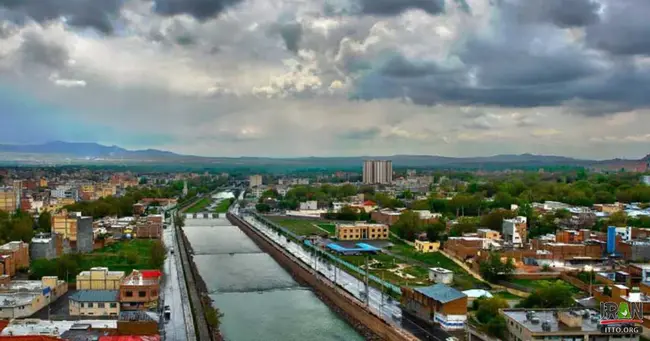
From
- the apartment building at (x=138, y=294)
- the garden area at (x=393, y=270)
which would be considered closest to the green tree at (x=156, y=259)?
the apartment building at (x=138, y=294)

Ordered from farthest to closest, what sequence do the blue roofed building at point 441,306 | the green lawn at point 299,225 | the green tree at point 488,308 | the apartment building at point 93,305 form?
the green lawn at point 299,225, the apartment building at point 93,305, the green tree at point 488,308, the blue roofed building at point 441,306

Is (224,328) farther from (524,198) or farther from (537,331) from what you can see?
(524,198)

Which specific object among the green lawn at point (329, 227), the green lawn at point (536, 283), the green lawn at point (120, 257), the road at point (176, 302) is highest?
the green lawn at point (536, 283)

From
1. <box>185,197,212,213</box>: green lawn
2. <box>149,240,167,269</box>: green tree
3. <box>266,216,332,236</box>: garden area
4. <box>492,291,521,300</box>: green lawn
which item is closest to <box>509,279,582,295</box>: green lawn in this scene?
<box>492,291,521,300</box>: green lawn

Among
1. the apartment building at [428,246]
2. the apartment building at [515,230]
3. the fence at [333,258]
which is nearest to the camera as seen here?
the fence at [333,258]

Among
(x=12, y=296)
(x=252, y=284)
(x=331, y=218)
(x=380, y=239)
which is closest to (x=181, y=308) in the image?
(x=12, y=296)

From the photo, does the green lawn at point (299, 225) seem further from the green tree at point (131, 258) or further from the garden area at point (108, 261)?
the green tree at point (131, 258)
